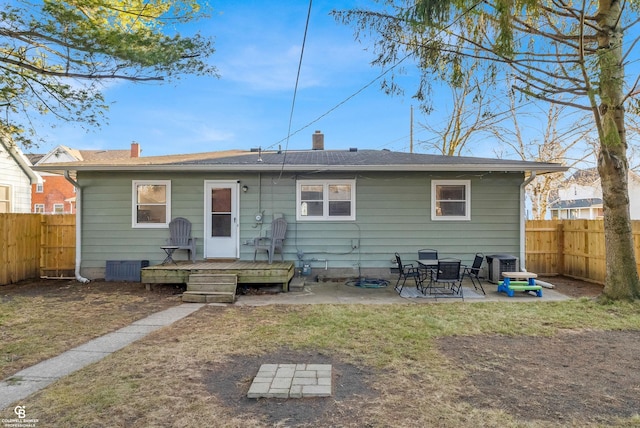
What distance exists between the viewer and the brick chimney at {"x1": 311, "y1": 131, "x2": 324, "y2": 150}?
38.9 feet

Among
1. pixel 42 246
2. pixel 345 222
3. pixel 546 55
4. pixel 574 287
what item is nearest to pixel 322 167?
pixel 345 222

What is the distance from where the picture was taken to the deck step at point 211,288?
6207 mm

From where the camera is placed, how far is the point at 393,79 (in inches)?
222

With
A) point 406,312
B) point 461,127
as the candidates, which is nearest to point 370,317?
point 406,312

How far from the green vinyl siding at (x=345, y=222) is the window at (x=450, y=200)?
11 centimetres

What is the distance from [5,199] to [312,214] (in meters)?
11.9

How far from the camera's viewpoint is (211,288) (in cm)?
638

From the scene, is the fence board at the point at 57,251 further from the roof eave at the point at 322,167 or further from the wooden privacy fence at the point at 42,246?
the roof eave at the point at 322,167

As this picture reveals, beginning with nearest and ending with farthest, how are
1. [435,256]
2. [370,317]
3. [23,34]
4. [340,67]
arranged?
[370,317], [23,34], [435,256], [340,67]

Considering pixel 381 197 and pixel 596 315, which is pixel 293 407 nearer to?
pixel 596 315

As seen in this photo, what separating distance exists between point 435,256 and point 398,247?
0.81m

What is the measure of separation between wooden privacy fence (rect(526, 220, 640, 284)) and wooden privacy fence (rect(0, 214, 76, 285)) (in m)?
11.3

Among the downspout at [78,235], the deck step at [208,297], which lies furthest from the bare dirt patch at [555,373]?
the downspout at [78,235]

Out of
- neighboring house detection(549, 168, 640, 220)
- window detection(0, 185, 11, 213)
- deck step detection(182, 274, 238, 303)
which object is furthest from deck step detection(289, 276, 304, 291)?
neighboring house detection(549, 168, 640, 220)
